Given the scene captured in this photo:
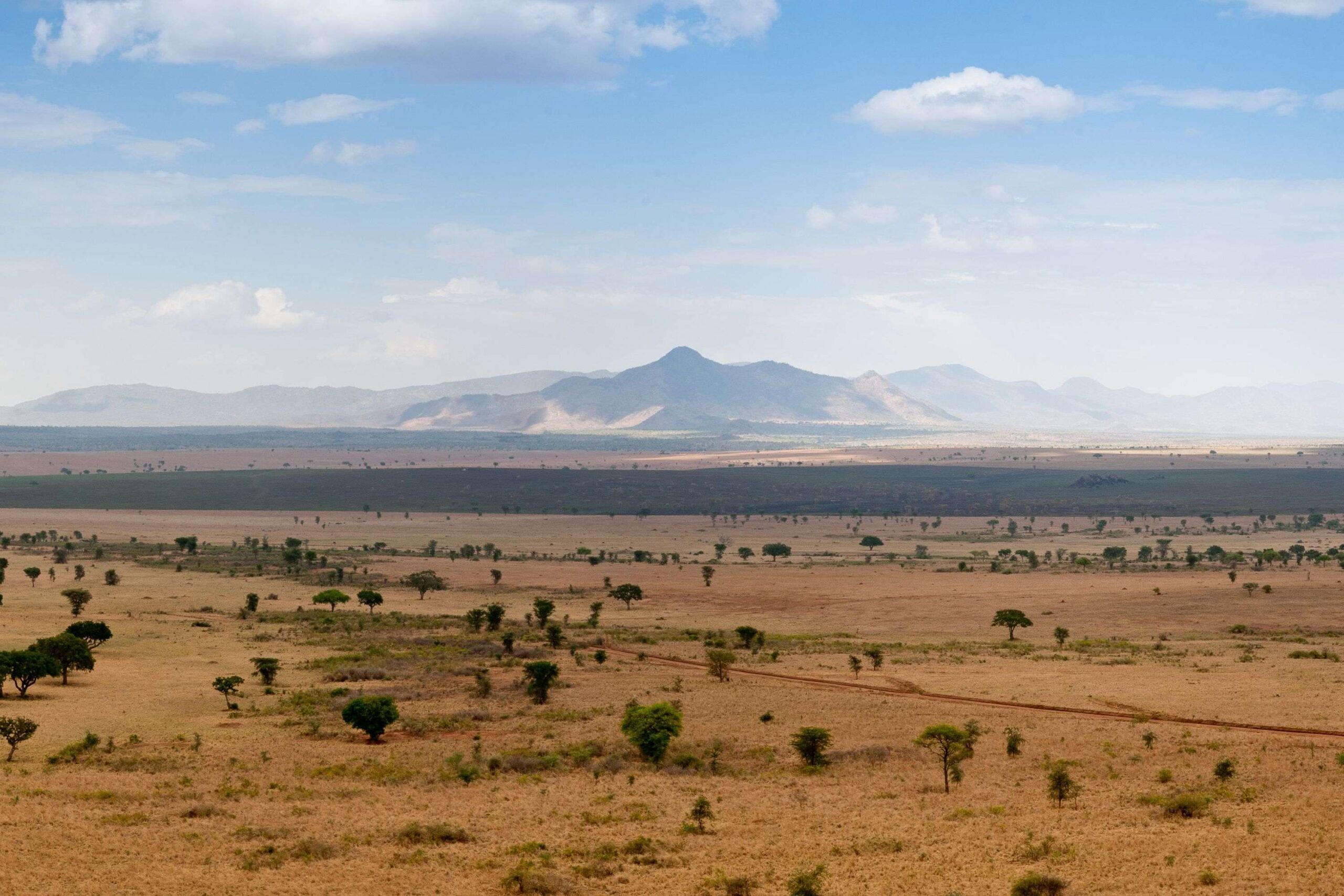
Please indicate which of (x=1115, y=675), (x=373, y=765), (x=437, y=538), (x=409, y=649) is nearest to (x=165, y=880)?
(x=373, y=765)

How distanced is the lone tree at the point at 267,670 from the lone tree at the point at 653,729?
2097 centimetres

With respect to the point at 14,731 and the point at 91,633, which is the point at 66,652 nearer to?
the point at 91,633

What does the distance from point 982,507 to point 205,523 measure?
123 meters

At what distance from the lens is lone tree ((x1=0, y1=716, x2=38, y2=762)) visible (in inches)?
1534

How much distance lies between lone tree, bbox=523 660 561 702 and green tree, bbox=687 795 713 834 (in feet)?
58.7

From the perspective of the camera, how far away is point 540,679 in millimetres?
50844

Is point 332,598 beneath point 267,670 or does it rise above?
above

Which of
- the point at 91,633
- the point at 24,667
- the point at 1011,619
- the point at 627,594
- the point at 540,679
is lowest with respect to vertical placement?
the point at 627,594

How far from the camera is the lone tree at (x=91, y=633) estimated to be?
61750 mm

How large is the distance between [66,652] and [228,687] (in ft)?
32.3

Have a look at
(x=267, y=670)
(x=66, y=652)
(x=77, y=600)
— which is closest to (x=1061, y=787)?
(x=267, y=670)

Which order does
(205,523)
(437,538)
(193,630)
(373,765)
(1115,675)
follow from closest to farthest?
(373,765), (1115,675), (193,630), (437,538), (205,523)

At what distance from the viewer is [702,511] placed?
195375 mm

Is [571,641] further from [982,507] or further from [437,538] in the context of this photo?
[982,507]
